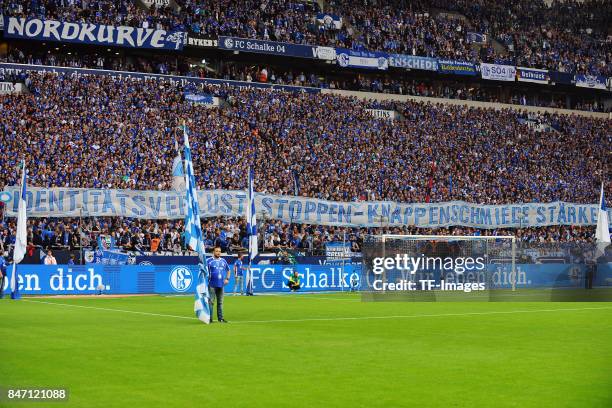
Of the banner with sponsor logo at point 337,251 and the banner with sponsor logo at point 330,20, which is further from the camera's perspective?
the banner with sponsor logo at point 330,20

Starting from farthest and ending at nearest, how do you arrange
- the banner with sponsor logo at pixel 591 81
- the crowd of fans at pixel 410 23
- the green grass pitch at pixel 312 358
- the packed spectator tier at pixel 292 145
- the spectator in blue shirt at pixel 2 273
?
the banner with sponsor logo at pixel 591 81 < the crowd of fans at pixel 410 23 < the packed spectator tier at pixel 292 145 < the spectator in blue shirt at pixel 2 273 < the green grass pitch at pixel 312 358

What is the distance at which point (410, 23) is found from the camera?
253 ft

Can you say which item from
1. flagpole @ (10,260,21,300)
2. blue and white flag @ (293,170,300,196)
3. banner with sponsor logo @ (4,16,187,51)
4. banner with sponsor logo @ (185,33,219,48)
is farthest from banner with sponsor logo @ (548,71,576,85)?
flagpole @ (10,260,21,300)

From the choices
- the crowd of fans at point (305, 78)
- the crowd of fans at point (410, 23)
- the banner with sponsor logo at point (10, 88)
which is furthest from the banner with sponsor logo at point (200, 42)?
the banner with sponsor logo at point (10, 88)

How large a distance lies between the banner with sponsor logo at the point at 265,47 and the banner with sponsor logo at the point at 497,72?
1639 centimetres

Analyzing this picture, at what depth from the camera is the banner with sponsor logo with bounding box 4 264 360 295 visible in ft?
125

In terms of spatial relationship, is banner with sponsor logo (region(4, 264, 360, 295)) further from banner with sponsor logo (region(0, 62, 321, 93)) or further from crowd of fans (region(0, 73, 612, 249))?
banner with sponsor logo (region(0, 62, 321, 93))

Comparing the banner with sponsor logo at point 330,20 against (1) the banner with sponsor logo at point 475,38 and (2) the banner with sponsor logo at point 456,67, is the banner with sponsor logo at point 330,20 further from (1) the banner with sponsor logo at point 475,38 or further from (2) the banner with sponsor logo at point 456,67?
(1) the banner with sponsor logo at point 475,38

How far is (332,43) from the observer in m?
71.0

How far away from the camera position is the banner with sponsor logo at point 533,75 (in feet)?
257

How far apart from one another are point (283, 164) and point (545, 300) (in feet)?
72.4

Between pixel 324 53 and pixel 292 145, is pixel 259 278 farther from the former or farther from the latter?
pixel 324 53

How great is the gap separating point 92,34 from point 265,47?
12.8m

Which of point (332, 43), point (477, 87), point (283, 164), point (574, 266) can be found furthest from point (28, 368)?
point (477, 87)
